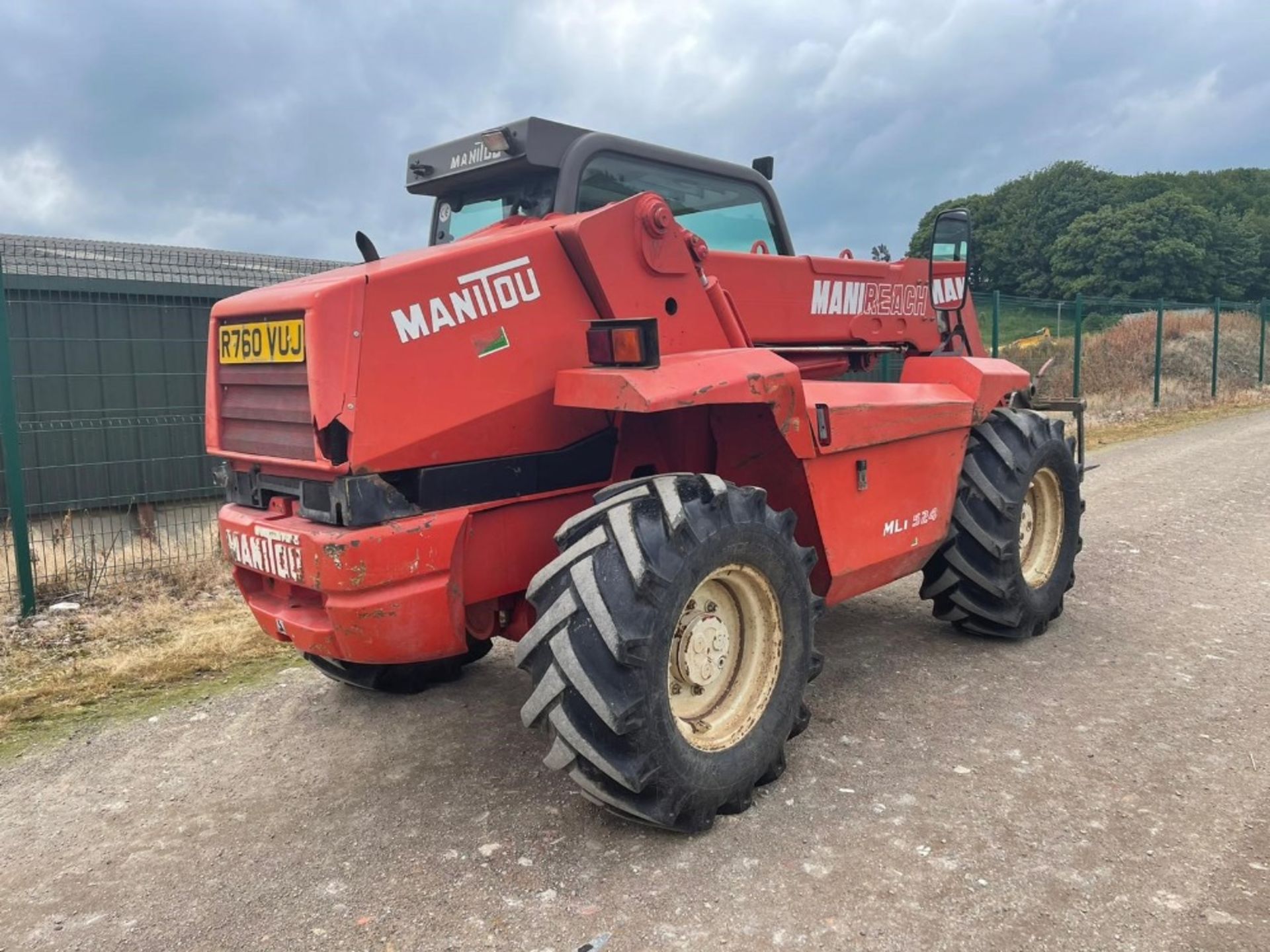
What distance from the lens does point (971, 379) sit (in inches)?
181

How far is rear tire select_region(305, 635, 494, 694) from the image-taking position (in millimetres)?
4117

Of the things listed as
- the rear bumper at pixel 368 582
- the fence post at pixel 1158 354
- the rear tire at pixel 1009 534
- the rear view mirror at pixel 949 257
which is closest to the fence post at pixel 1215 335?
the fence post at pixel 1158 354

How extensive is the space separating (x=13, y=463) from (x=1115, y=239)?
46728 millimetres

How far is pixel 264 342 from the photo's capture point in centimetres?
326

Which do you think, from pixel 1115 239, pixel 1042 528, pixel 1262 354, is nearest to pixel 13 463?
pixel 1042 528

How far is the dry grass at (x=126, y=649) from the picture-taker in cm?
450

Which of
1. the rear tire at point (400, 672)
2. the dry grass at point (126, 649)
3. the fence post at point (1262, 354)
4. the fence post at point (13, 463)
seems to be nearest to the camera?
the rear tire at point (400, 672)

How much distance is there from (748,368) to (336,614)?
158 cm

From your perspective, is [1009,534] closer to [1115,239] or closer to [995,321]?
[995,321]

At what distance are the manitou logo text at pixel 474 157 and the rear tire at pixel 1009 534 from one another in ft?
8.37

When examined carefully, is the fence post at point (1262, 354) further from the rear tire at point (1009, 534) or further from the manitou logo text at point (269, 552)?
the manitou logo text at point (269, 552)

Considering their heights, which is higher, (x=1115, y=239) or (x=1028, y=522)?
(x=1115, y=239)

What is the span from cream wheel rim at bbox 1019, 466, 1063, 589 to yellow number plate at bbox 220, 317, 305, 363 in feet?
11.9

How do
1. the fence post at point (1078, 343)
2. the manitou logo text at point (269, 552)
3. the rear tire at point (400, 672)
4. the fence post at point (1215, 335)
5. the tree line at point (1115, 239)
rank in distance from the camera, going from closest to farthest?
the manitou logo text at point (269, 552)
the rear tire at point (400, 672)
the fence post at point (1078, 343)
the fence post at point (1215, 335)
the tree line at point (1115, 239)
